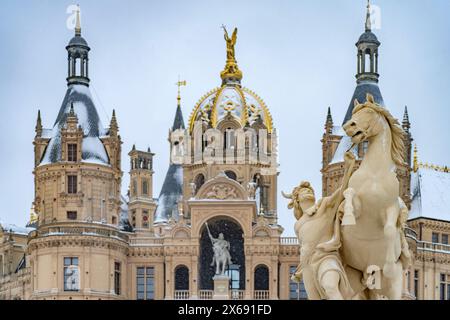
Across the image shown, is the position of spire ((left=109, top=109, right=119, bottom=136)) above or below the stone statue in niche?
above

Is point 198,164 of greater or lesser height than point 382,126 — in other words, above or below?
above

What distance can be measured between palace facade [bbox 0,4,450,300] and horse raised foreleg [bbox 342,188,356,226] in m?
69.7

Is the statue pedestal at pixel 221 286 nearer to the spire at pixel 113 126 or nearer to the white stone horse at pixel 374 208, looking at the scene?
the spire at pixel 113 126

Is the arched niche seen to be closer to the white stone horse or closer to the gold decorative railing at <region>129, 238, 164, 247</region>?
the gold decorative railing at <region>129, 238, 164, 247</region>

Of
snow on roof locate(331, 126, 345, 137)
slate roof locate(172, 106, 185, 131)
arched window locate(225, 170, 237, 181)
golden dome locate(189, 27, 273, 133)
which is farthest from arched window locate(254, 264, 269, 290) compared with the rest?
slate roof locate(172, 106, 185, 131)

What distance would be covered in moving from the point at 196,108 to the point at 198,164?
346 centimetres

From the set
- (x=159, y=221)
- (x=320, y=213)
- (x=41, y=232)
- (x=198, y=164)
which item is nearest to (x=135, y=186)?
(x=159, y=221)

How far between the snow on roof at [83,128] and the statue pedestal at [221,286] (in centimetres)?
961

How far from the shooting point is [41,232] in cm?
9219

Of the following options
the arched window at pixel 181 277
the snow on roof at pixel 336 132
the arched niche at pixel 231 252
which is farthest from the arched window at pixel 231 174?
the arched window at pixel 181 277

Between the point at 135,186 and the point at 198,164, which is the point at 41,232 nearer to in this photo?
the point at 198,164

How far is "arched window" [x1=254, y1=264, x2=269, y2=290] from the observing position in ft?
306

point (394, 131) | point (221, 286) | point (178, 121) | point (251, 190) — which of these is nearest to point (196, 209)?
point (251, 190)
